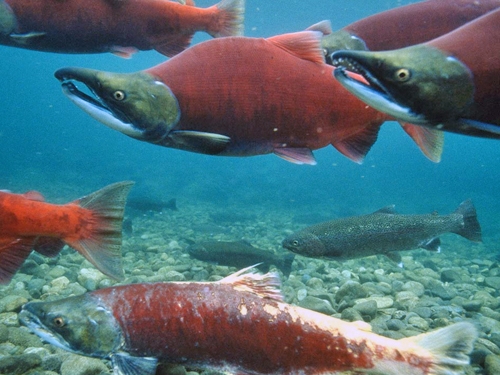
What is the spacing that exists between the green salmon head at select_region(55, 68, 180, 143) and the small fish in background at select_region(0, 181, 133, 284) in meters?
0.75

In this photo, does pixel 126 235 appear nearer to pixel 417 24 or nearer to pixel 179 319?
pixel 179 319

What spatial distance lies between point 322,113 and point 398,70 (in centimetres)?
92

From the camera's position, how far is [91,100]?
1858 mm

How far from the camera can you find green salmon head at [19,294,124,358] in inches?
87.8

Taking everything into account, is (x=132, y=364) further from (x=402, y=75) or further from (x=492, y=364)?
(x=492, y=364)

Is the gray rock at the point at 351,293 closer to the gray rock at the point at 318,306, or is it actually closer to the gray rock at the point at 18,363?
the gray rock at the point at 318,306

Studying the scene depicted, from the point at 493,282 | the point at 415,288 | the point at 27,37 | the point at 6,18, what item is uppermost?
the point at 6,18

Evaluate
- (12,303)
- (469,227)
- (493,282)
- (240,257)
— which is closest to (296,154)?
(12,303)

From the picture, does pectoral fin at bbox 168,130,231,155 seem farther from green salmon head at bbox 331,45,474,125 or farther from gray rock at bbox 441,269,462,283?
gray rock at bbox 441,269,462,283

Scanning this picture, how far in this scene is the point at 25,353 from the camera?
10.4 ft

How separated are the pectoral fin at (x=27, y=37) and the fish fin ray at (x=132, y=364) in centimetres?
204

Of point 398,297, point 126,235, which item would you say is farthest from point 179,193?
point 398,297

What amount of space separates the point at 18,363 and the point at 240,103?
8.77 ft

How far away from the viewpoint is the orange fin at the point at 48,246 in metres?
2.74
